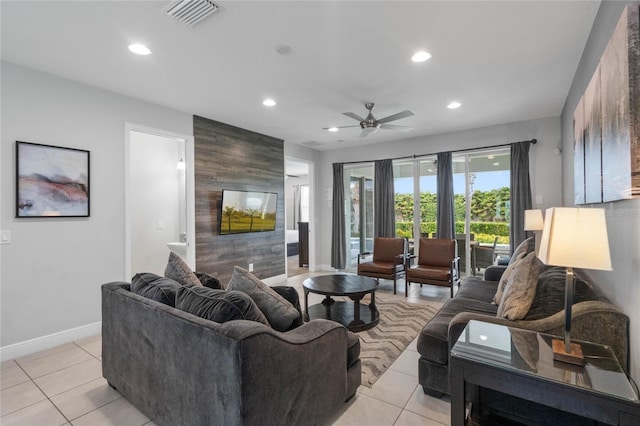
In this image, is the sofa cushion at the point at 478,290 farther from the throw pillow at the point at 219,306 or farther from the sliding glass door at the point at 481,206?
the throw pillow at the point at 219,306

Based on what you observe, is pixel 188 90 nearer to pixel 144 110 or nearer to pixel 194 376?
pixel 144 110

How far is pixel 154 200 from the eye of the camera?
5449mm

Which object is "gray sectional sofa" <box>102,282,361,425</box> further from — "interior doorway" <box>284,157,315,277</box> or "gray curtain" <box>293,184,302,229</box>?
"gray curtain" <box>293,184,302,229</box>

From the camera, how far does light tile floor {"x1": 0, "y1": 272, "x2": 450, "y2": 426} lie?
79.1 inches

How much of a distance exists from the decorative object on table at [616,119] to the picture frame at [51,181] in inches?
177

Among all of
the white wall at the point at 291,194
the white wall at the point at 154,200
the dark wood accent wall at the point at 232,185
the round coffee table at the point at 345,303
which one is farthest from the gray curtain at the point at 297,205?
the round coffee table at the point at 345,303

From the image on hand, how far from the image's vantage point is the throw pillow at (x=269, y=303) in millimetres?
1854

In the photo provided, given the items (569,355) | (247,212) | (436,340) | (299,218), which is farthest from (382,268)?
(299,218)

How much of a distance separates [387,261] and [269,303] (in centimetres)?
396

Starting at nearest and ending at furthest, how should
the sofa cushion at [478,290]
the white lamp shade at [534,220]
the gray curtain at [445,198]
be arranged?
the sofa cushion at [478,290], the white lamp shade at [534,220], the gray curtain at [445,198]

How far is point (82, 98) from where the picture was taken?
3.38m

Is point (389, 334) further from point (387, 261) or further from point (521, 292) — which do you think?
point (387, 261)

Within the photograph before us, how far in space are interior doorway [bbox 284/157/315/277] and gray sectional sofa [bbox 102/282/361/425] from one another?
4611mm

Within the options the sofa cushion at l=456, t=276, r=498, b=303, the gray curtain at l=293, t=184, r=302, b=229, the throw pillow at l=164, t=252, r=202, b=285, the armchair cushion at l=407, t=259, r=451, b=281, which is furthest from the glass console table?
the gray curtain at l=293, t=184, r=302, b=229
